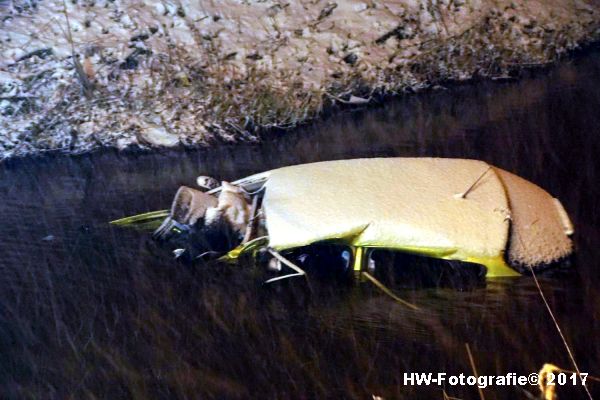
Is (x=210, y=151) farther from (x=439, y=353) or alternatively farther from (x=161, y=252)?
(x=439, y=353)

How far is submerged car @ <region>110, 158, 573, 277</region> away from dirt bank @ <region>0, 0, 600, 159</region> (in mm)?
3779

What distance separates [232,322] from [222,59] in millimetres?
6586

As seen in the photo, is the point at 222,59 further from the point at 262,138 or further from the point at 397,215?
the point at 397,215

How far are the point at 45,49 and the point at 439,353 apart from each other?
8399 mm

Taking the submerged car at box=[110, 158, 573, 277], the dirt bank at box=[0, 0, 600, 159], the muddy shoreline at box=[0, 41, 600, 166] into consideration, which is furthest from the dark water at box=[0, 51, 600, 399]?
the dirt bank at box=[0, 0, 600, 159]

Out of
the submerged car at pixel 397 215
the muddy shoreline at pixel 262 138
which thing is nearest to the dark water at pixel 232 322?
the submerged car at pixel 397 215

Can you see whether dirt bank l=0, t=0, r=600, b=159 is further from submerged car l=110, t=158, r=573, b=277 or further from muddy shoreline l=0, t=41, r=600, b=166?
submerged car l=110, t=158, r=573, b=277

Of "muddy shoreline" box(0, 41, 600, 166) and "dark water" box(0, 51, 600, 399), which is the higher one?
"muddy shoreline" box(0, 41, 600, 166)

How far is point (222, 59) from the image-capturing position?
10336 mm

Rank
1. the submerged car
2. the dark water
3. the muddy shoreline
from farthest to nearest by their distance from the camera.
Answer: the muddy shoreline
the submerged car
the dark water

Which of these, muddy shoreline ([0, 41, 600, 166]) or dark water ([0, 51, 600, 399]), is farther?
muddy shoreline ([0, 41, 600, 166])

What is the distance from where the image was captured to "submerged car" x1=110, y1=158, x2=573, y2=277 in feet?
14.9

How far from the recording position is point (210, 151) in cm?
863

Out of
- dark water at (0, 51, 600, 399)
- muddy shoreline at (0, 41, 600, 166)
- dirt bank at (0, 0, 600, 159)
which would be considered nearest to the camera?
dark water at (0, 51, 600, 399)
